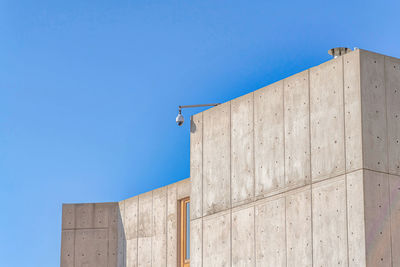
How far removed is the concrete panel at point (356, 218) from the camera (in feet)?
54.6

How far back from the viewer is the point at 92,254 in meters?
28.0

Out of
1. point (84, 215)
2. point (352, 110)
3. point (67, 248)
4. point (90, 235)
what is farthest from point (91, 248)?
point (352, 110)

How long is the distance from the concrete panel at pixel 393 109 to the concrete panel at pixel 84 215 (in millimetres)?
12887

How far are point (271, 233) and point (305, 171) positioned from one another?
1.47m

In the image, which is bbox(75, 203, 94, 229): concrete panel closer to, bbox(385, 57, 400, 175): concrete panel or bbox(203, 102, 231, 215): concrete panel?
bbox(203, 102, 231, 215): concrete panel

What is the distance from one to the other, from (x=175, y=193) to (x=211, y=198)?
14.2 ft

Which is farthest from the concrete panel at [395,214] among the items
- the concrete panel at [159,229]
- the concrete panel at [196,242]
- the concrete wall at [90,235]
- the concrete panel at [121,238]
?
the concrete wall at [90,235]

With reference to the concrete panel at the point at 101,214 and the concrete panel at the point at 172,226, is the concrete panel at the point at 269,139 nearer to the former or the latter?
the concrete panel at the point at 172,226

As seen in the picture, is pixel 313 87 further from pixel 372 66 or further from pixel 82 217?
pixel 82 217

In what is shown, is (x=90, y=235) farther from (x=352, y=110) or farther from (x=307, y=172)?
(x=352, y=110)

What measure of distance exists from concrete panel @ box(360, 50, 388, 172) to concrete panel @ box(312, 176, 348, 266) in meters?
0.70

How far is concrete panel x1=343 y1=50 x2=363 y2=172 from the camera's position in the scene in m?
17.1

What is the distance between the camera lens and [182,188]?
80.9 feet

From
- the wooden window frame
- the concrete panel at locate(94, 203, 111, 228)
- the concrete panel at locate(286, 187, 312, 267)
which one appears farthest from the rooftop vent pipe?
the concrete panel at locate(94, 203, 111, 228)
